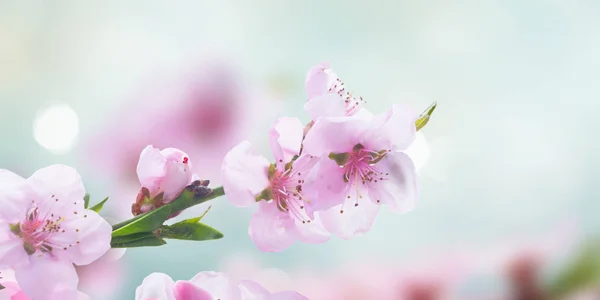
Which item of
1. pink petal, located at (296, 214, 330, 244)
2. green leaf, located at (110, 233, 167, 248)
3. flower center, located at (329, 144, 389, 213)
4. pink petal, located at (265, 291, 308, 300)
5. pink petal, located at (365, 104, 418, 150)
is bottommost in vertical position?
green leaf, located at (110, 233, 167, 248)

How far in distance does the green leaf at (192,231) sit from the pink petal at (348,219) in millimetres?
80

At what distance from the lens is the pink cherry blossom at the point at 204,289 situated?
0.38 meters

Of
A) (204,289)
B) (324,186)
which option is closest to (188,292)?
(204,289)

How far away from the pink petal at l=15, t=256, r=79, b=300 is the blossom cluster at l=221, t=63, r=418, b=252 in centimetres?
12

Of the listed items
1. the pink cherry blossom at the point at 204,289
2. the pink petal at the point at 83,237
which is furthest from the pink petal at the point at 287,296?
the pink petal at the point at 83,237

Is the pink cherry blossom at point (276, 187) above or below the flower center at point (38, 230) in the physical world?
above

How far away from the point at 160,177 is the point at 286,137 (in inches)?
3.7

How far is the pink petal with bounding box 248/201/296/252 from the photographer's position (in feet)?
1.44

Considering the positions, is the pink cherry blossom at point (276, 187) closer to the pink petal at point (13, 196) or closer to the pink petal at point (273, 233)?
the pink petal at point (273, 233)

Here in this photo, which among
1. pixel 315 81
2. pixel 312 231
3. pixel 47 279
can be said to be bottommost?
pixel 47 279

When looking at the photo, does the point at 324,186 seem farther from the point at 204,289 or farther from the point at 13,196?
the point at 13,196

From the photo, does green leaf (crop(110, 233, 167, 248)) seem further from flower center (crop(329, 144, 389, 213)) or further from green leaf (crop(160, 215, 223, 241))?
flower center (crop(329, 144, 389, 213))

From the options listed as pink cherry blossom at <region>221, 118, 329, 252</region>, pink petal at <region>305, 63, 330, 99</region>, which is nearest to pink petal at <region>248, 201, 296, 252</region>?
pink cherry blossom at <region>221, 118, 329, 252</region>

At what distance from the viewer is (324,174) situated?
1.33 feet
